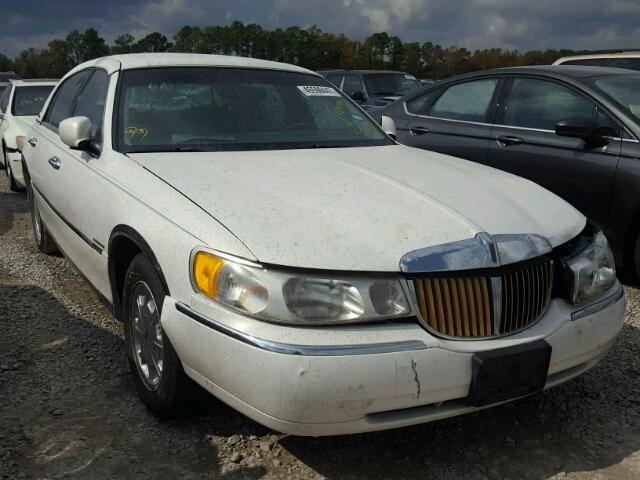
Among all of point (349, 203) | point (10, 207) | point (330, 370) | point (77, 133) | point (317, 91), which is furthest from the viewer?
point (10, 207)

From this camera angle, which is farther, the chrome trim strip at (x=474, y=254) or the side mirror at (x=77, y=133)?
the side mirror at (x=77, y=133)

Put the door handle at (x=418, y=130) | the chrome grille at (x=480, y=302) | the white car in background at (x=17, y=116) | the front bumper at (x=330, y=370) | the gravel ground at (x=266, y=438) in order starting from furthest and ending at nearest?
the white car in background at (x=17, y=116), the door handle at (x=418, y=130), the gravel ground at (x=266, y=438), the chrome grille at (x=480, y=302), the front bumper at (x=330, y=370)

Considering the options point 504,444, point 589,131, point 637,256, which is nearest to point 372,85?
point 589,131

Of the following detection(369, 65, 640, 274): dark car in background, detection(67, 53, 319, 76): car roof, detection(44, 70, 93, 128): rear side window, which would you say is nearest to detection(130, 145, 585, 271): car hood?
detection(67, 53, 319, 76): car roof

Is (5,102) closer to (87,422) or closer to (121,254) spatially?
(121,254)

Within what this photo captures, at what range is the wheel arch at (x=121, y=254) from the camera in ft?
9.07

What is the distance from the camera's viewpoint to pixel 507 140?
213 inches

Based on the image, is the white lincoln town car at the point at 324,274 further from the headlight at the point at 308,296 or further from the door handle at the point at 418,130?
the door handle at the point at 418,130

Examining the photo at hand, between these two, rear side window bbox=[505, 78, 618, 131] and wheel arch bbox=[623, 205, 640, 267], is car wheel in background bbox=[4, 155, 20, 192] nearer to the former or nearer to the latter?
rear side window bbox=[505, 78, 618, 131]

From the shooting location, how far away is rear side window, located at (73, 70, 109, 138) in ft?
12.4

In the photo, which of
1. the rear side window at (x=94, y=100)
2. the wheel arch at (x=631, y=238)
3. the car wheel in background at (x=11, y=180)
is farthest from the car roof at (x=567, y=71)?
the car wheel in background at (x=11, y=180)

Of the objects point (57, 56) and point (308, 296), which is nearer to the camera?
point (308, 296)

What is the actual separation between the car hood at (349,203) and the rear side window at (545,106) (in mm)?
1889

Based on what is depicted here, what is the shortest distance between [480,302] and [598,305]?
0.63m
